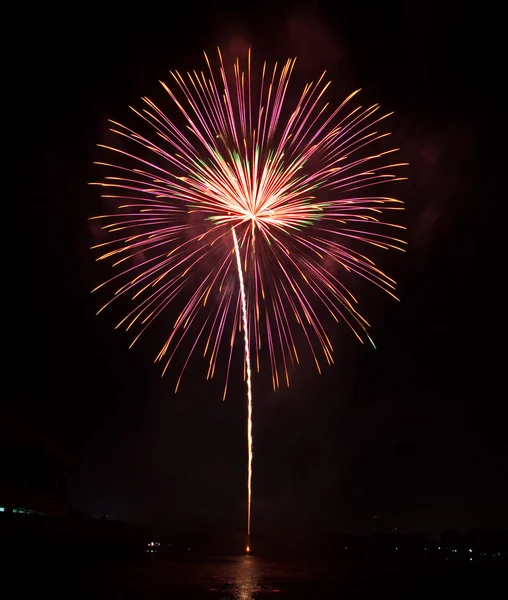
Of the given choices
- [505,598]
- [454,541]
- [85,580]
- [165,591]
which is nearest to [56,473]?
[85,580]

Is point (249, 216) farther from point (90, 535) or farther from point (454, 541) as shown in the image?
point (454, 541)

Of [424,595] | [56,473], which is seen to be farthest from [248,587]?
[56,473]

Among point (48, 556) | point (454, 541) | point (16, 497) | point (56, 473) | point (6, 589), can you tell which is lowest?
point (6, 589)

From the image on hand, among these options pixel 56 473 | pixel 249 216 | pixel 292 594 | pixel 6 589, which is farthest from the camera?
pixel 56 473

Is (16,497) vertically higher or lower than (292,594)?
higher

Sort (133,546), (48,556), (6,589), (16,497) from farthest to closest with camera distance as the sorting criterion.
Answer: (133,546) → (16,497) → (48,556) → (6,589)

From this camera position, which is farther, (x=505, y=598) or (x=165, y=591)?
(x=505, y=598)

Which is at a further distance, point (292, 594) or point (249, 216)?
point (292, 594)

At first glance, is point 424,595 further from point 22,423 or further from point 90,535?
point 22,423

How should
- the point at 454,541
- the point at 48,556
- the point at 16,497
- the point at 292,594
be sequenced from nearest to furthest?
1. the point at 292,594
2. the point at 48,556
3. the point at 16,497
4. the point at 454,541
